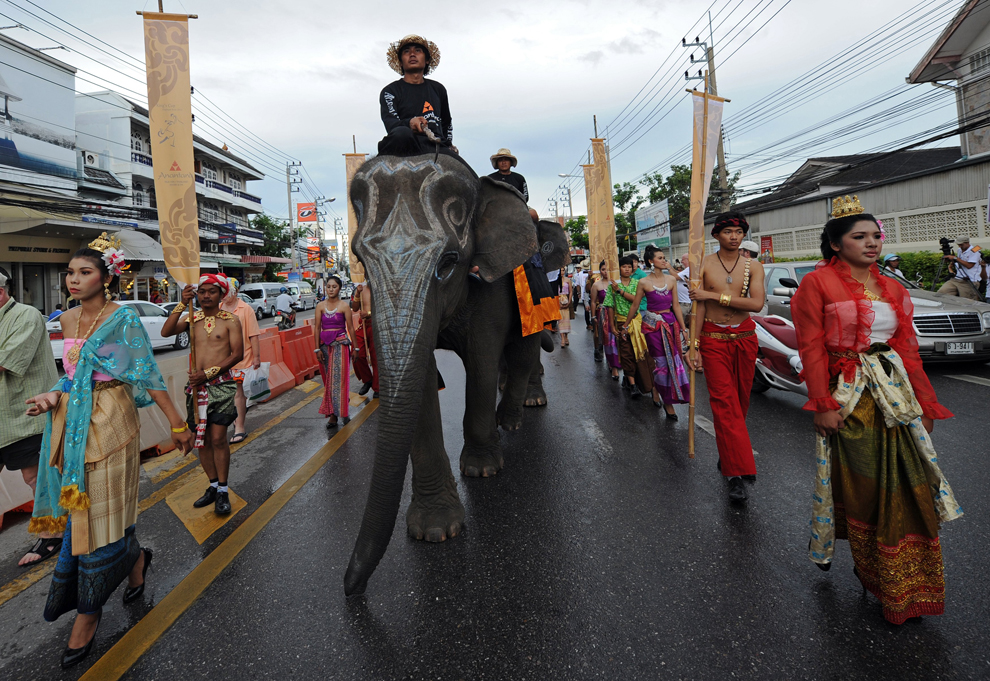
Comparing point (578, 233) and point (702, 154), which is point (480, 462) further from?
point (578, 233)

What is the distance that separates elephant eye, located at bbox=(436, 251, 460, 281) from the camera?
3016 mm

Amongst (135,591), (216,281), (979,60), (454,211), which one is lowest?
(135,591)

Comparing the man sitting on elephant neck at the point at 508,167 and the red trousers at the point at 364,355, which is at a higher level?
the man sitting on elephant neck at the point at 508,167

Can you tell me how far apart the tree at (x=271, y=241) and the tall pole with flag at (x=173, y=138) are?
4651cm

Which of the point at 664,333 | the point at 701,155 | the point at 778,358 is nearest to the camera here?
the point at 701,155

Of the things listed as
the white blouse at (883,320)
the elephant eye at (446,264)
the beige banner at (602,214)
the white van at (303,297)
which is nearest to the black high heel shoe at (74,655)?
the elephant eye at (446,264)

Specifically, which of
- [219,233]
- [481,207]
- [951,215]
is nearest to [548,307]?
[481,207]

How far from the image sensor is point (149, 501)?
13.9 ft

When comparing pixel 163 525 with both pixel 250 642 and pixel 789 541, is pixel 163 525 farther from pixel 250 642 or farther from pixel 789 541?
pixel 789 541

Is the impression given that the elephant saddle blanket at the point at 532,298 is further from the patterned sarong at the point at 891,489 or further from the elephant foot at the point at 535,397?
the patterned sarong at the point at 891,489

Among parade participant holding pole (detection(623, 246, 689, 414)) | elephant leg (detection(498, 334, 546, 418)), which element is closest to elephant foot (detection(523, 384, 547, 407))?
elephant leg (detection(498, 334, 546, 418))

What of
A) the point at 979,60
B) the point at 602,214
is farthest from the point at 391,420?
the point at 979,60

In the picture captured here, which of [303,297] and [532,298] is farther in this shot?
[303,297]

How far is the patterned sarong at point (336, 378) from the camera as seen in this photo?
6410 millimetres
